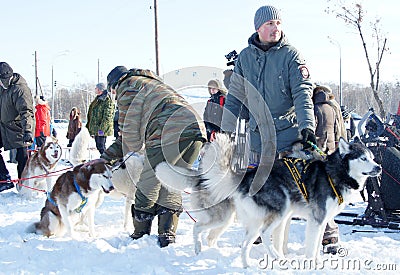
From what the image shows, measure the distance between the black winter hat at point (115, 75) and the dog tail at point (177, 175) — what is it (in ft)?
3.11

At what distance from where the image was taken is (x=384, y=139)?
5.11 meters

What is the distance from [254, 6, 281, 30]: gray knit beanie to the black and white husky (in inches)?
36.9

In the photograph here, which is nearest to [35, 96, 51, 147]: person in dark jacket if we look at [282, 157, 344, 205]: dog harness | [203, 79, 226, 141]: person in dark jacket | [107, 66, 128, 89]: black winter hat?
[203, 79, 226, 141]: person in dark jacket

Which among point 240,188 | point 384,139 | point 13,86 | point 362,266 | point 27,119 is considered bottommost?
point 362,266

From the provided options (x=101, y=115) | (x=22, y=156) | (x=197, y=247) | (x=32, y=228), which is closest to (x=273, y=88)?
(x=197, y=247)

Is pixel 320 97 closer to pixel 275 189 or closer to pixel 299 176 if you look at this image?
pixel 299 176

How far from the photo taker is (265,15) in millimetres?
3311

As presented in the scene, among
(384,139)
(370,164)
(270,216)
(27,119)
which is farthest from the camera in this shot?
(27,119)

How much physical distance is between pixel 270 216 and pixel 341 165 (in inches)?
28.1

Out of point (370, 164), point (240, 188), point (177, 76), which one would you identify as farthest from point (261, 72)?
point (177, 76)

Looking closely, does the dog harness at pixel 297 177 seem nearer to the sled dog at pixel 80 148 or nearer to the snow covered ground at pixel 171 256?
the snow covered ground at pixel 171 256

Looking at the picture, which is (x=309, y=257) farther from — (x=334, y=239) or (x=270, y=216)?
(x=334, y=239)

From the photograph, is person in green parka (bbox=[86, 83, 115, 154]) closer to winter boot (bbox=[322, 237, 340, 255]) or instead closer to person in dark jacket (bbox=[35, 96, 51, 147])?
person in dark jacket (bbox=[35, 96, 51, 147])

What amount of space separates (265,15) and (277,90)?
0.58m
